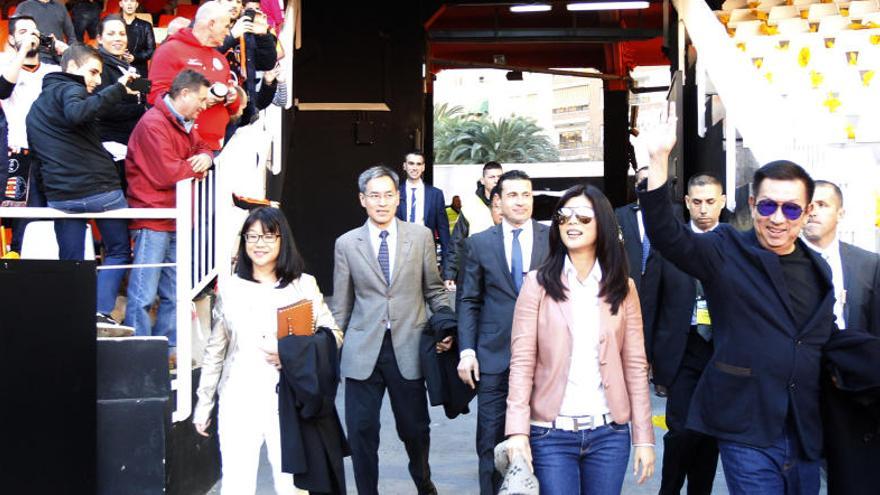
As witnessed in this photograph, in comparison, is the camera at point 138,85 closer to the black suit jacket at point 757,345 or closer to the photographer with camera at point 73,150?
the photographer with camera at point 73,150

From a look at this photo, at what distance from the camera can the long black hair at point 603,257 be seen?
4.31m

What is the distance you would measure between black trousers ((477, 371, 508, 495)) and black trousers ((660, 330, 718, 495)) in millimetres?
924

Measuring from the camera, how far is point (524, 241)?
20.1 feet

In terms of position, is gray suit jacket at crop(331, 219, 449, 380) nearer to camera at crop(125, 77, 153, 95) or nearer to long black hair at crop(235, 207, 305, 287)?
long black hair at crop(235, 207, 305, 287)

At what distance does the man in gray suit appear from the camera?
20.4ft

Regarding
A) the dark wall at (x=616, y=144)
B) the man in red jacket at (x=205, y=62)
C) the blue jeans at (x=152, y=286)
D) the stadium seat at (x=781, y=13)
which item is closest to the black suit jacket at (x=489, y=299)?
the blue jeans at (x=152, y=286)

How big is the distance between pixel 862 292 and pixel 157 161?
418 cm

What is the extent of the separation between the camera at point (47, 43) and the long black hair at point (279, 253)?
3.36 m

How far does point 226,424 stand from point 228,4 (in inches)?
144

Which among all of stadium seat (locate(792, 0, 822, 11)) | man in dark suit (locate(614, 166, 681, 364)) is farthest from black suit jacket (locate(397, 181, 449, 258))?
stadium seat (locate(792, 0, 822, 11))

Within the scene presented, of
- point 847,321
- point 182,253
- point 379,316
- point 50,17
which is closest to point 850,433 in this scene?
point 847,321

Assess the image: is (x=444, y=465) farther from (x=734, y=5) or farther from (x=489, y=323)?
(x=734, y=5)

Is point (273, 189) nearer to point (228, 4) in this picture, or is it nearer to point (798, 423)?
point (228, 4)

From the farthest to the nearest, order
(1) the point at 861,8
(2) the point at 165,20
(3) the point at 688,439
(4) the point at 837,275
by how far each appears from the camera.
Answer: (1) the point at 861,8, (2) the point at 165,20, (3) the point at 688,439, (4) the point at 837,275
